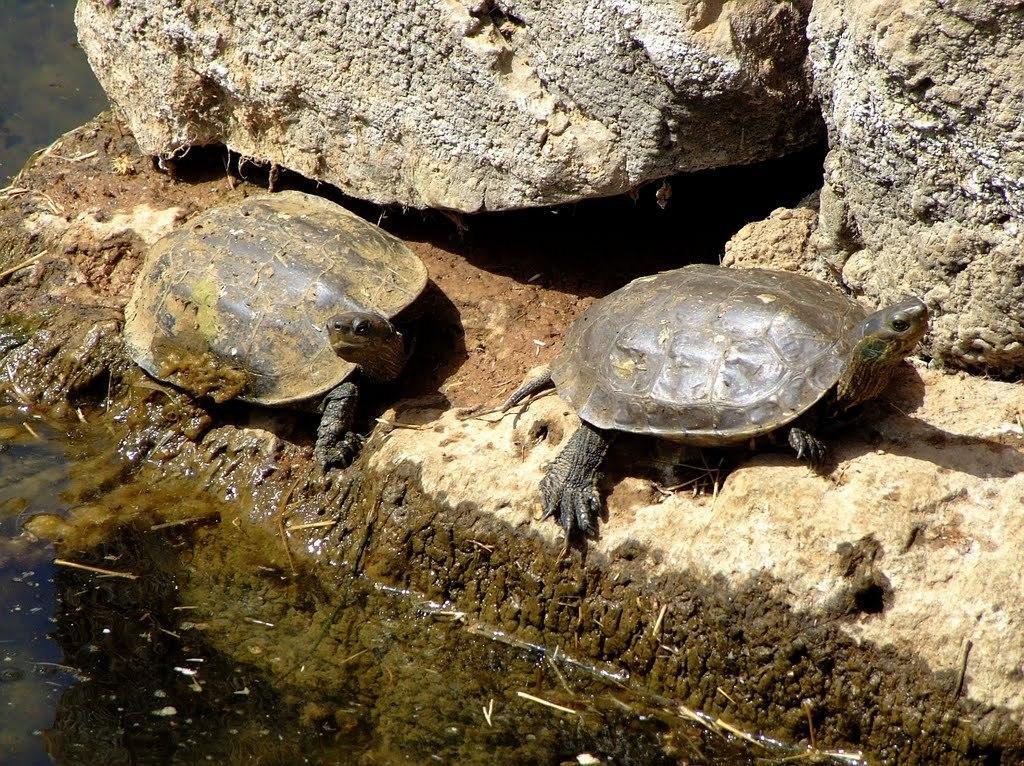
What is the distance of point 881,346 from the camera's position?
3826 millimetres

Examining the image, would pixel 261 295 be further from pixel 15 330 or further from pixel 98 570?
pixel 15 330

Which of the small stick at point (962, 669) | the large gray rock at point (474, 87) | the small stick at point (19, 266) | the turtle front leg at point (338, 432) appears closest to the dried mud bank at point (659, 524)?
the small stick at point (962, 669)

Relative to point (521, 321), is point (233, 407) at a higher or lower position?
lower

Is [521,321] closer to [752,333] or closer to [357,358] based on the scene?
[357,358]

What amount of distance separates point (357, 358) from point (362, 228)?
1.00 metres

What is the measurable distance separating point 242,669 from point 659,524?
1884mm

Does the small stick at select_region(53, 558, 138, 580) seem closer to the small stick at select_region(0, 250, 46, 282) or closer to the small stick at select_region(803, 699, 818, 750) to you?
the small stick at select_region(0, 250, 46, 282)

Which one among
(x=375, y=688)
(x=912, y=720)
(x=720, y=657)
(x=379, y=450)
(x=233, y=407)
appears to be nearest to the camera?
(x=912, y=720)

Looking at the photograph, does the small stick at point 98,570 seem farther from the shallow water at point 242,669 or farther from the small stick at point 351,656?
the small stick at point 351,656

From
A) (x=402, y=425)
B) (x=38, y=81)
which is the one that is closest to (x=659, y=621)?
(x=402, y=425)

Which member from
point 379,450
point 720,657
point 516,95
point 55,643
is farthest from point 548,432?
point 55,643

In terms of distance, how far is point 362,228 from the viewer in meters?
5.84

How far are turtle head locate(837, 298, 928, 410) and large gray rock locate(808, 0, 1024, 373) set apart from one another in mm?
Result: 467

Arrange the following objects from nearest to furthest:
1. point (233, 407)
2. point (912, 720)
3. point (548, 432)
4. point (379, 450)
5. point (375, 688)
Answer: point (912, 720) → point (375, 688) → point (548, 432) → point (379, 450) → point (233, 407)
